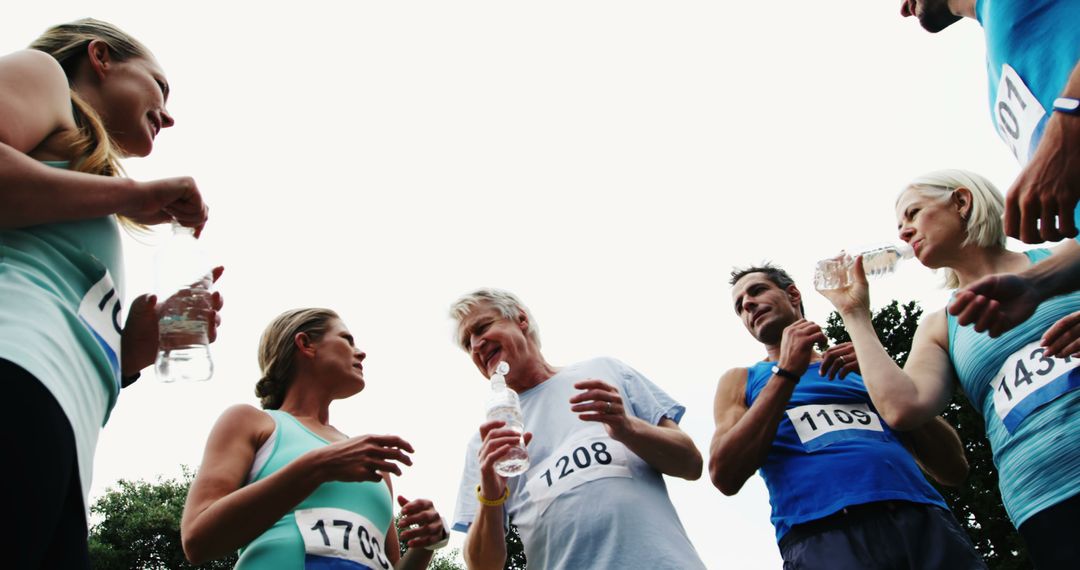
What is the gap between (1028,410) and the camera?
8.75 feet

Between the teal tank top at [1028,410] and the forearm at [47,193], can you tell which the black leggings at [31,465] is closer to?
the forearm at [47,193]

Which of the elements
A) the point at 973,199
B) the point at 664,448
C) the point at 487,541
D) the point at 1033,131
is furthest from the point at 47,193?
the point at 973,199

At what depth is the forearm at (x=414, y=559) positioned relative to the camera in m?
3.06

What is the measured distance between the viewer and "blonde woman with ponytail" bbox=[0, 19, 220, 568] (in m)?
1.42

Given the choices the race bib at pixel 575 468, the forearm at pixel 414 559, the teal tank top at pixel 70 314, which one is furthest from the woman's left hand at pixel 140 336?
the race bib at pixel 575 468

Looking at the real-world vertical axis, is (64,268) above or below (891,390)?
above

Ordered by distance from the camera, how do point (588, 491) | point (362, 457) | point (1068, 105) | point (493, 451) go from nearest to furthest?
point (1068, 105) → point (362, 457) → point (493, 451) → point (588, 491)

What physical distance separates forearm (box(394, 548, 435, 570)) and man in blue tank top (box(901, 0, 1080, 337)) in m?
2.17

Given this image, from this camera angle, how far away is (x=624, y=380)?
3637 millimetres

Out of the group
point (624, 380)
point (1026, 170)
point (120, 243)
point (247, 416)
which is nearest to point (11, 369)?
point (120, 243)

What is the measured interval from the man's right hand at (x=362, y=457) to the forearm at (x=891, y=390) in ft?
6.33

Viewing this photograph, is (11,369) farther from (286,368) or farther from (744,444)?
(744,444)

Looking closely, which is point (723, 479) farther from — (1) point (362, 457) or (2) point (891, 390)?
(1) point (362, 457)

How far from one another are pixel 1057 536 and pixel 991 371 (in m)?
0.65
